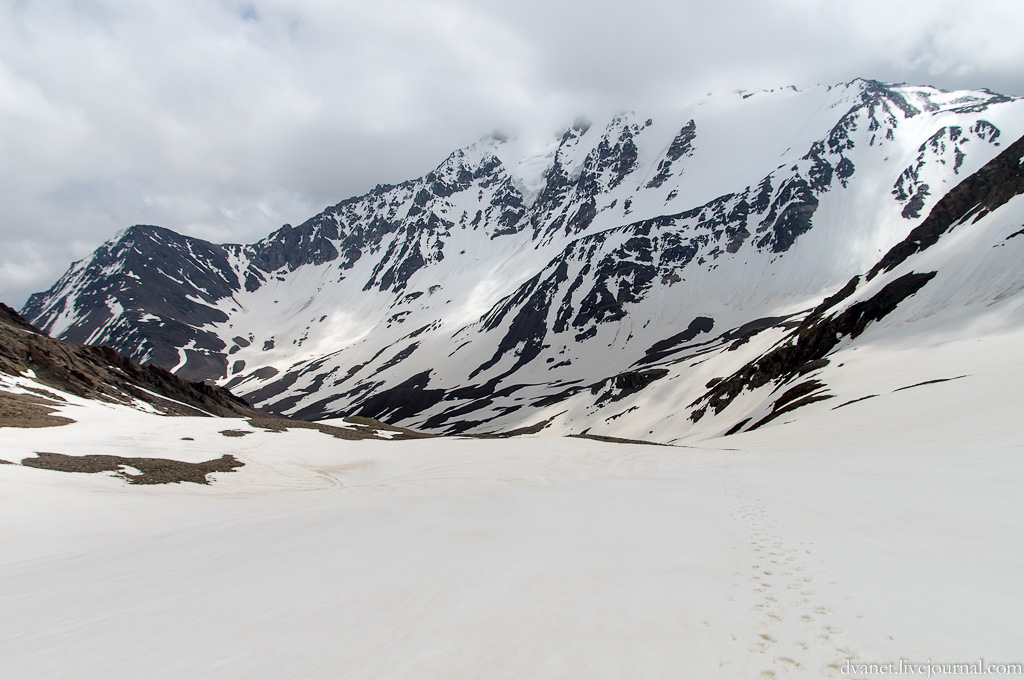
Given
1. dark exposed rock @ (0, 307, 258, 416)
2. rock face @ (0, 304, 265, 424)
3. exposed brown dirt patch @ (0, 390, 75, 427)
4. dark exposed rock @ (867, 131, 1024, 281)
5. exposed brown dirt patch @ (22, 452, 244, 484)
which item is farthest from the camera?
dark exposed rock @ (867, 131, 1024, 281)

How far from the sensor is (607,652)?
427 centimetres

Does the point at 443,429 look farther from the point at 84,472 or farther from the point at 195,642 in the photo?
the point at 195,642

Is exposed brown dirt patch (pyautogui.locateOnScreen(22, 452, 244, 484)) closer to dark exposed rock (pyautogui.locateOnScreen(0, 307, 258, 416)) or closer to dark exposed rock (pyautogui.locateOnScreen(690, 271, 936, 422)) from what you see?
dark exposed rock (pyautogui.locateOnScreen(0, 307, 258, 416))

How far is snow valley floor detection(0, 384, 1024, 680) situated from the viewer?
4.28 metres

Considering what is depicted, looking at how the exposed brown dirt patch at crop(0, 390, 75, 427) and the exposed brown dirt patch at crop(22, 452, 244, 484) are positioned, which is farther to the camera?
the exposed brown dirt patch at crop(0, 390, 75, 427)

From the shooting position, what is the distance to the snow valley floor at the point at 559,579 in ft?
Result: 14.0

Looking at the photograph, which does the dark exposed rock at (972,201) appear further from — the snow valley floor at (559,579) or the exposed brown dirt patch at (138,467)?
the exposed brown dirt patch at (138,467)

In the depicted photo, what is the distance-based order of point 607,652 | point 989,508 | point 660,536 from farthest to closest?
point 660,536
point 989,508
point 607,652

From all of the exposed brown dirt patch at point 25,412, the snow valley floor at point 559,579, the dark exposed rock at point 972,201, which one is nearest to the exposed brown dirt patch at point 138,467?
the snow valley floor at point 559,579

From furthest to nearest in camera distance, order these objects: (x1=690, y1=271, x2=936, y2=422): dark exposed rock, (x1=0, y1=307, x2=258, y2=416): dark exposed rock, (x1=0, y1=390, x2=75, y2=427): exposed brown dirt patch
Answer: (x1=690, y1=271, x2=936, y2=422): dark exposed rock < (x1=0, y1=307, x2=258, y2=416): dark exposed rock < (x1=0, y1=390, x2=75, y2=427): exposed brown dirt patch

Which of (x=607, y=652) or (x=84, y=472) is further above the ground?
(x=607, y=652)

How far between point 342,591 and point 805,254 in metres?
210

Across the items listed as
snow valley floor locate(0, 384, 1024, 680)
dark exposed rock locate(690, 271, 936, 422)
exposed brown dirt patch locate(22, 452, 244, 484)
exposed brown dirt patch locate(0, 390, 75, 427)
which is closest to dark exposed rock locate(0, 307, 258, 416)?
exposed brown dirt patch locate(0, 390, 75, 427)

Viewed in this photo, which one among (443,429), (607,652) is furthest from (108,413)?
(443,429)
